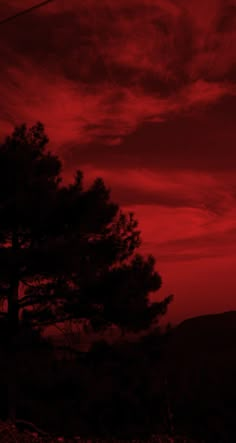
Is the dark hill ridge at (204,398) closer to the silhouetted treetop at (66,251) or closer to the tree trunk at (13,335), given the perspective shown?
the silhouetted treetop at (66,251)

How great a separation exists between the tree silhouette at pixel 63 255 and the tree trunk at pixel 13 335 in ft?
0.09

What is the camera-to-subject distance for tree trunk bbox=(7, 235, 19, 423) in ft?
40.1

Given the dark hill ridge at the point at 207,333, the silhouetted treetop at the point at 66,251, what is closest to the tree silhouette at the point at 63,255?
the silhouetted treetop at the point at 66,251

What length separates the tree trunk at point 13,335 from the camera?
12.2 meters

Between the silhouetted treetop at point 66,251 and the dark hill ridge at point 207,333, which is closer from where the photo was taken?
the silhouetted treetop at point 66,251

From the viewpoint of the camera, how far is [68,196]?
1409 cm

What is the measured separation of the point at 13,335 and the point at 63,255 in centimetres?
231

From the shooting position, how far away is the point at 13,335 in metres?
12.6

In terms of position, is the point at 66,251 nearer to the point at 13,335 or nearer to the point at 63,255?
the point at 63,255

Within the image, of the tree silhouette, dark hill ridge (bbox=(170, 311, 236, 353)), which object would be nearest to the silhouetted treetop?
the tree silhouette

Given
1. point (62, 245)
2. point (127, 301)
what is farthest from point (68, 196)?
point (127, 301)

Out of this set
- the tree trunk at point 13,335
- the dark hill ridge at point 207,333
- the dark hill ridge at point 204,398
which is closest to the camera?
the dark hill ridge at point 204,398

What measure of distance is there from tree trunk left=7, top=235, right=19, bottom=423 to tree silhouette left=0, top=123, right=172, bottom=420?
26 millimetres

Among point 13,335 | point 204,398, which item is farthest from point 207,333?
point 13,335
